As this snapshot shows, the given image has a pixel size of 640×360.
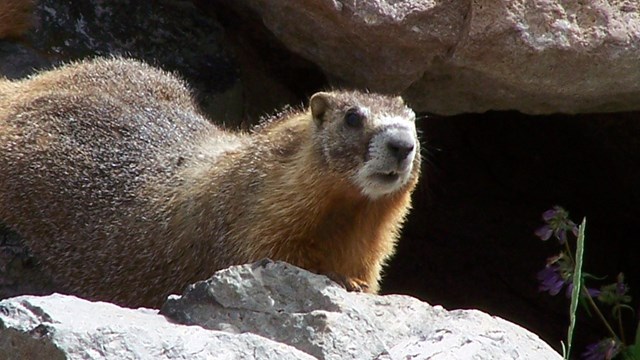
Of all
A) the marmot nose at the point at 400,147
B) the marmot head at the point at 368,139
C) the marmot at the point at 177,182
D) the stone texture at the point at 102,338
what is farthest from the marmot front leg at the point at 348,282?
the stone texture at the point at 102,338

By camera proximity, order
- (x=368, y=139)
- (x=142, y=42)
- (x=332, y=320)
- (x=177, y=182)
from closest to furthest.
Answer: (x=332, y=320), (x=368, y=139), (x=177, y=182), (x=142, y=42)

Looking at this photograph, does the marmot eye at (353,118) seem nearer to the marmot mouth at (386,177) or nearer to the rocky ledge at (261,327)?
the marmot mouth at (386,177)

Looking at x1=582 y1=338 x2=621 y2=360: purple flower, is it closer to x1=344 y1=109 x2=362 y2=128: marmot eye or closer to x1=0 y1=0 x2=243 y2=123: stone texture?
x1=344 y1=109 x2=362 y2=128: marmot eye

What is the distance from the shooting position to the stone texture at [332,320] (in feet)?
12.3

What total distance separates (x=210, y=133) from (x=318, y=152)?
939 mm

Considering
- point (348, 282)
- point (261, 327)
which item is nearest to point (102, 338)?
point (261, 327)

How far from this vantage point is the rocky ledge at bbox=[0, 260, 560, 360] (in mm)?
3418

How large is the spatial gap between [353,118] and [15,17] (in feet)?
7.03

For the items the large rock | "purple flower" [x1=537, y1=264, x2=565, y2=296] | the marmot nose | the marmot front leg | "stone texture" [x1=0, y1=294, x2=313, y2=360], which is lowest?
"stone texture" [x1=0, y1=294, x2=313, y2=360]

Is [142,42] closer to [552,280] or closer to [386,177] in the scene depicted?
[386,177]

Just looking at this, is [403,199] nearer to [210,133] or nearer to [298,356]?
[210,133]

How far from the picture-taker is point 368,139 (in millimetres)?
4902

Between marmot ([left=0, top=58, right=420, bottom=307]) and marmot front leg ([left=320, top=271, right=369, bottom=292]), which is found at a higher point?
marmot ([left=0, top=58, right=420, bottom=307])

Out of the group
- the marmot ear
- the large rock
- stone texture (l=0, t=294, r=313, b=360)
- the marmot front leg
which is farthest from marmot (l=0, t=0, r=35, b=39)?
stone texture (l=0, t=294, r=313, b=360)
